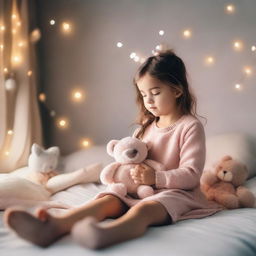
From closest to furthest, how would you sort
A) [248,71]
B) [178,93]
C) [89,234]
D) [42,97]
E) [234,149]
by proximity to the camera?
[89,234] < [178,93] < [234,149] < [248,71] < [42,97]

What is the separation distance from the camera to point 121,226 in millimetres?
990

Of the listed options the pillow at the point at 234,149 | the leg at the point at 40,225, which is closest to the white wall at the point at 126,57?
the pillow at the point at 234,149

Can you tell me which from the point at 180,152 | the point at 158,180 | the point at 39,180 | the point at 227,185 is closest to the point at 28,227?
the point at 158,180

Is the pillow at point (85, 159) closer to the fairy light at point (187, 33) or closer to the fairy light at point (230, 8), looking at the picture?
the fairy light at point (187, 33)

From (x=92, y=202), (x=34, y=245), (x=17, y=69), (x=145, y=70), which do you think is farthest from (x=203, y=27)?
(x=34, y=245)

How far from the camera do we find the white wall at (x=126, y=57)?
2080mm

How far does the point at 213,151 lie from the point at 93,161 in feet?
2.30

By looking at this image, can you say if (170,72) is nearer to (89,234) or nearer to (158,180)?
(158,180)

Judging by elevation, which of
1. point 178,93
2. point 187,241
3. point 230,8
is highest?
point 230,8

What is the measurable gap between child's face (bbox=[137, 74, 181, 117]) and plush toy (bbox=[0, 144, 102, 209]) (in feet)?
1.82

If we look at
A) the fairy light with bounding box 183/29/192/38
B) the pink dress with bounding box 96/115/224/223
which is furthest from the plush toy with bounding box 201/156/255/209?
the fairy light with bounding box 183/29/192/38

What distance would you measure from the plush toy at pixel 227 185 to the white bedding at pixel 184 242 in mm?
181

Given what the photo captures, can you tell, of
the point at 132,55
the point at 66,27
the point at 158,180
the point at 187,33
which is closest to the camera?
the point at 158,180

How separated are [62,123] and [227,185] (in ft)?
4.89
